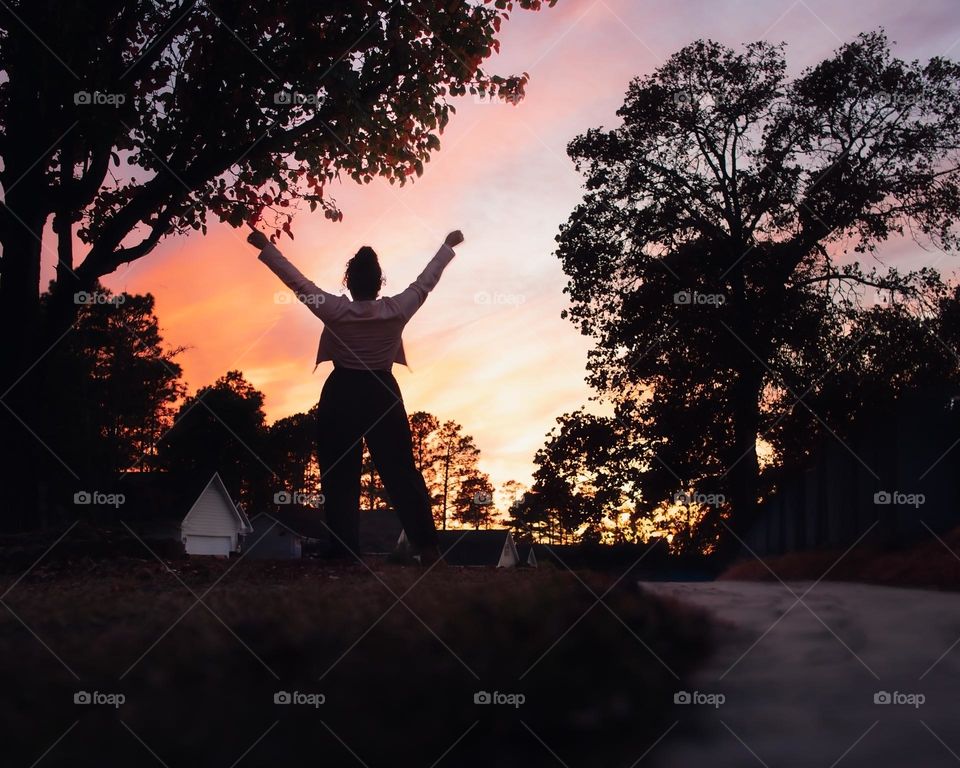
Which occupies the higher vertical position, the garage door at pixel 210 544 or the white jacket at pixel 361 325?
the garage door at pixel 210 544

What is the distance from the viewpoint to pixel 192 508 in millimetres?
30156

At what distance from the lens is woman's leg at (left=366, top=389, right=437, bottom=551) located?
4457 millimetres

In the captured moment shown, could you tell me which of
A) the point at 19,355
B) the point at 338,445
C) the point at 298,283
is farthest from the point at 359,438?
the point at 19,355

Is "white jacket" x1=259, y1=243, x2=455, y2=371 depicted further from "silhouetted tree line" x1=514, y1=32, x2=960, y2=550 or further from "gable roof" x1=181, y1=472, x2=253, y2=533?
"gable roof" x1=181, y1=472, x2=253, y2=533

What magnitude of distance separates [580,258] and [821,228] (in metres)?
5.64

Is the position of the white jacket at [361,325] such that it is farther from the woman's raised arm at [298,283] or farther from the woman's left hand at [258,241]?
the woman's left hand at [258,241]

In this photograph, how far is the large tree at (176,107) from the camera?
334 inches

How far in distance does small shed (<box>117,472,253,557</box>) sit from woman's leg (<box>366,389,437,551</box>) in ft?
80.1

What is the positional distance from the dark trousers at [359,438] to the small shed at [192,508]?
962 inches

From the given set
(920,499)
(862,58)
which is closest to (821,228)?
(862,58)

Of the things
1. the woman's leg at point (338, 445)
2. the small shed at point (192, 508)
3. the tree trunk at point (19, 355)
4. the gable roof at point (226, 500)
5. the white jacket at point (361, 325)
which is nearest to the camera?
the woman's leg at point (338, 445)

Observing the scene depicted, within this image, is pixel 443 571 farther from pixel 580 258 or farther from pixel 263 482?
pixel 263 482

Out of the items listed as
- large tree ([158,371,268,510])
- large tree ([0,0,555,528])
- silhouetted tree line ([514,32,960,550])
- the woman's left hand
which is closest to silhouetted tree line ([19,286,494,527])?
large tree ([158,371,268,510])

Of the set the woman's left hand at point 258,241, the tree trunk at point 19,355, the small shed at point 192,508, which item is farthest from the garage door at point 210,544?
the woman's left hand at point 258,241
